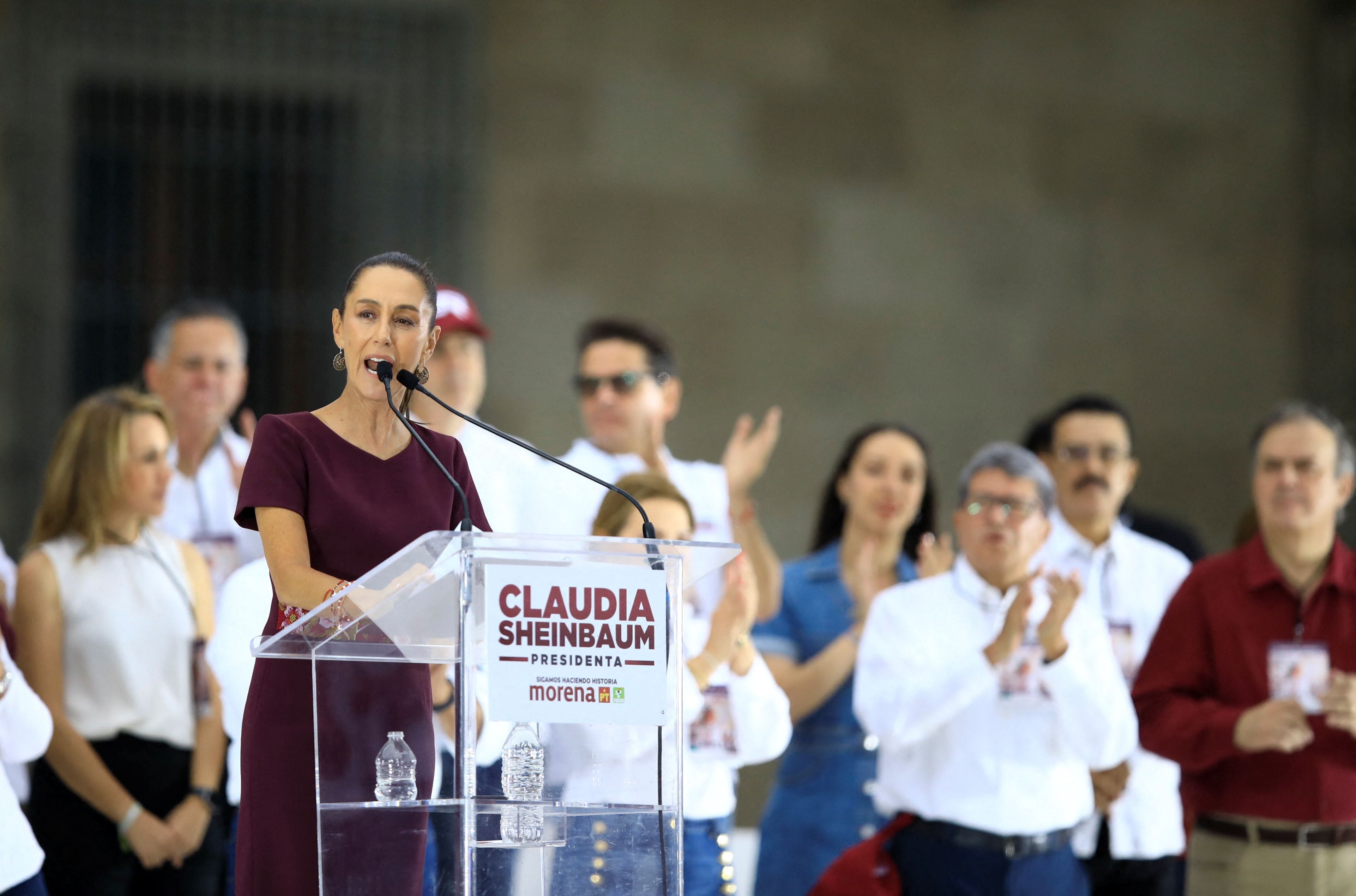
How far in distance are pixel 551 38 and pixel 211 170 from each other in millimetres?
1650

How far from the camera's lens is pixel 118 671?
400cm

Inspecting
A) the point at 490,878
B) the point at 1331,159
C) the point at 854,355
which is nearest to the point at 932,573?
the point at 490,878

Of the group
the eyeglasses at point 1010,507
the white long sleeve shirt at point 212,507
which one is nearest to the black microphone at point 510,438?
the eyeglasses at point 1010,507

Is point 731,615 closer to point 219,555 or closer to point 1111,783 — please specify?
point 1111,783

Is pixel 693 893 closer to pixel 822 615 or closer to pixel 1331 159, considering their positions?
pixel 822 615

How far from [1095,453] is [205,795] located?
9.08 feet

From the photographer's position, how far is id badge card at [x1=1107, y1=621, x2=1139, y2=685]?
4.52m

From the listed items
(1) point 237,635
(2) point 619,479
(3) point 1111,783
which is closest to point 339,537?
(1) point 237,635

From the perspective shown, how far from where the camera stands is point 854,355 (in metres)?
7.69

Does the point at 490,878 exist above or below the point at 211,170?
below

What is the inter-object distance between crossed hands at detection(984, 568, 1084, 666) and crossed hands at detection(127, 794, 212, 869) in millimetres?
2025

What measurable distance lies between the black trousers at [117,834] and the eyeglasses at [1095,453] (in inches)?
107

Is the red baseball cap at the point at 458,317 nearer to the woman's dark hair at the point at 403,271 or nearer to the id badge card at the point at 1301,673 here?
the woman's dark hair at the point at 403,271

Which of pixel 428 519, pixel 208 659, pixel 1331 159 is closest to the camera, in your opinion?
pixel 428 519
